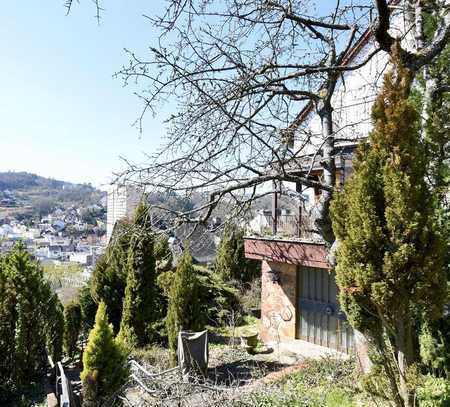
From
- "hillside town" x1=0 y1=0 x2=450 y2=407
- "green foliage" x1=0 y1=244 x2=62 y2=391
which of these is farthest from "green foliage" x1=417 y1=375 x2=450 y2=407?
"green foliage" x1=0 y1=244 x2=62 y2=391

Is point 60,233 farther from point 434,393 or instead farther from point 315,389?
point 434,393

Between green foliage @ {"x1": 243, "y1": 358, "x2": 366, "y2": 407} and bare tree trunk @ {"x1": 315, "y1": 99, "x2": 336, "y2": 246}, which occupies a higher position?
bare tree trunk @ {"x1": 315, "y1": 99, "x2": 336, "y2": 246}

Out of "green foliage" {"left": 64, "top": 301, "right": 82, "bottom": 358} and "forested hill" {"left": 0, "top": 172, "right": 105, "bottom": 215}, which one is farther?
"forested hill" {"left": 0, "top": 172, "right": 105, "bottom": 215}

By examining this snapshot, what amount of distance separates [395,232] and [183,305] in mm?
7772

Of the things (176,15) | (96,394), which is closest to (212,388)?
(96,394)

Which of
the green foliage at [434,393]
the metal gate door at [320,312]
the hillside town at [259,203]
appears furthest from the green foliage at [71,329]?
the green foliage at [434,393]

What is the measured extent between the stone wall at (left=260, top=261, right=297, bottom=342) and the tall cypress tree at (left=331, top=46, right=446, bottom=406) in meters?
8.22

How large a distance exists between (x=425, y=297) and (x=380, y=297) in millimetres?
498

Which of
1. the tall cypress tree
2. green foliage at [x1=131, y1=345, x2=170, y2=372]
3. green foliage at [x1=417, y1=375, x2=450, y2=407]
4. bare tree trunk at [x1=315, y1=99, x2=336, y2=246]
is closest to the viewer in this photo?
the tall cypress tree

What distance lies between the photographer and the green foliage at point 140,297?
42.6 ft

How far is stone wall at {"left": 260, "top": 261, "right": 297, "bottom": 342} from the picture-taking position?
41.0ft

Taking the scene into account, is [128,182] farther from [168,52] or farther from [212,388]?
[212,388]

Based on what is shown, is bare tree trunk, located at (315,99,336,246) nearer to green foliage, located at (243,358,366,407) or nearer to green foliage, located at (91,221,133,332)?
green foliage, located at (243,358,366,407)

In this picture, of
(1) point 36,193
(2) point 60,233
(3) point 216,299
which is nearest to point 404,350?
(3) point 216,299
